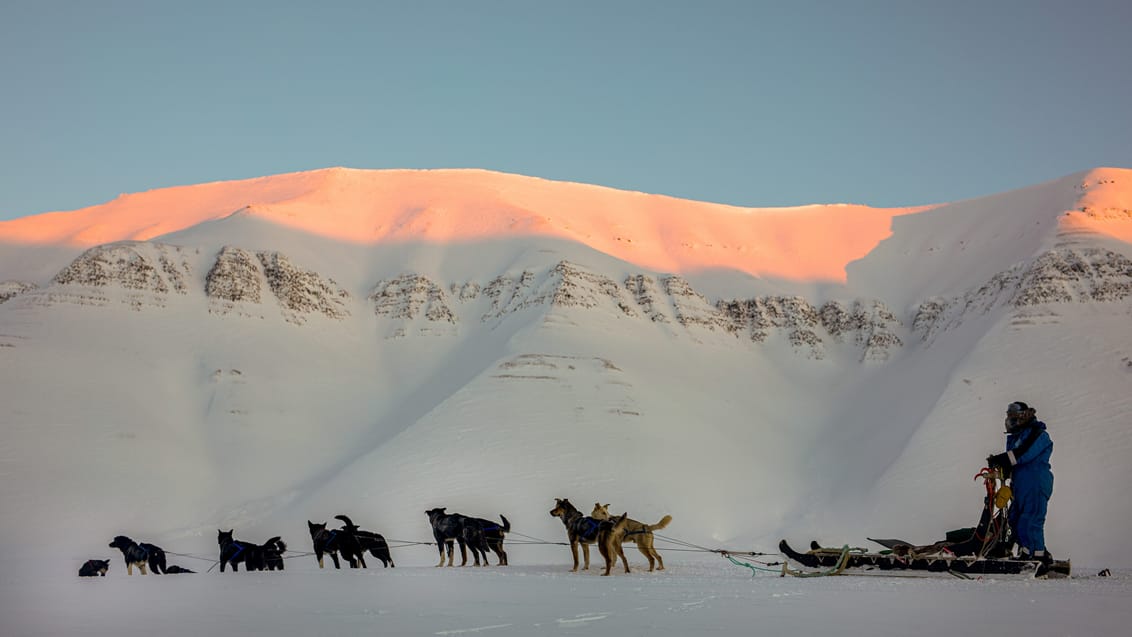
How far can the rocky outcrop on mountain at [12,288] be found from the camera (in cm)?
8038

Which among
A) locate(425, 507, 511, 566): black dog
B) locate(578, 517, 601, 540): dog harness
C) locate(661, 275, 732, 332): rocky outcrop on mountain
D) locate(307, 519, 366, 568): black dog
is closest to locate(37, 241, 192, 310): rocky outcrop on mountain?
locate(661, 275, 732, 332): rocky outcrop on mountain

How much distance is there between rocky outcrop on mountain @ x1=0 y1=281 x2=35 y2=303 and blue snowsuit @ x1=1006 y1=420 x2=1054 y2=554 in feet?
268

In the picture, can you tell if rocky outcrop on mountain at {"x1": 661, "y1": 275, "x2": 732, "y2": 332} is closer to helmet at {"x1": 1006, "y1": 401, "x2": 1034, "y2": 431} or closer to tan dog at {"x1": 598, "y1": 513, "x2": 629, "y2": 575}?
tan dog at {"x1": 598, "y1": 513, "x2": 629, "y2": 575}

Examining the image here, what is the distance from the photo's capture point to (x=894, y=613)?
1157cm

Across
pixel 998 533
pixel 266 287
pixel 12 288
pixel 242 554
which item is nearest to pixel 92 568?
pixel 242 554

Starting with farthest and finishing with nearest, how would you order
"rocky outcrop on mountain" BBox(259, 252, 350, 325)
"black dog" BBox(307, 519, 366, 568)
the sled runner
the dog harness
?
"rocky outcrop on mountain" BBox(259, 252, 350, 325) → "black dog" BBox(307, 519, 366, 568) → the dog harness → the sled runner

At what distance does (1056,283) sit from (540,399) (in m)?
37.3

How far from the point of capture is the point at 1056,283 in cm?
6800

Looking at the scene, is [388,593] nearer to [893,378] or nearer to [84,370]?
[84,370]

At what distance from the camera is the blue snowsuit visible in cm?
1750

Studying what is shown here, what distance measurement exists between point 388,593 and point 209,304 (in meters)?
64.5

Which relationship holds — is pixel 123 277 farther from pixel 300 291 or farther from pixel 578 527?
pixel 578 527

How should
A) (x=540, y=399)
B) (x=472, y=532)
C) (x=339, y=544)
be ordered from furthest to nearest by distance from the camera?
(x=540, y=399), (x=339, y=544), (x=472, y=532)

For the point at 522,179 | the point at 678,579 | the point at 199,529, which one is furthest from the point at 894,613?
the point at 522,179
